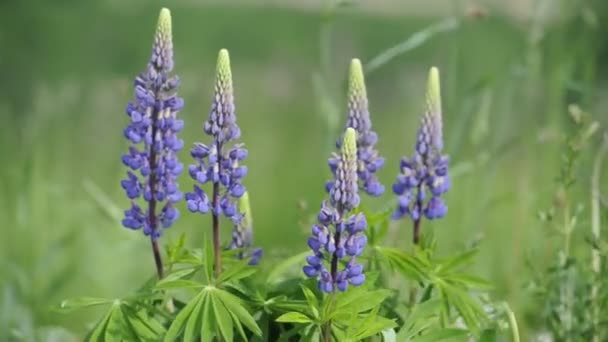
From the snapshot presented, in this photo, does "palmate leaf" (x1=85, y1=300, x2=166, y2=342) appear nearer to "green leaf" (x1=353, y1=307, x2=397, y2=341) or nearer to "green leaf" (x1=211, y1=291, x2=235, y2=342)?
"green leaf" (x1=211, y1=291, x2=235, y2=342)

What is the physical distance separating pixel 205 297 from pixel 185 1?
22.7ft

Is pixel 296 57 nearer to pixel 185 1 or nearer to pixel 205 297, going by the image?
pixel 185 1

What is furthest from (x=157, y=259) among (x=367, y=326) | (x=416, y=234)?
(x=416, y=234)

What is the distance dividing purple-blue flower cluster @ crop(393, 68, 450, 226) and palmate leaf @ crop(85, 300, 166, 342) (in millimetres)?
700

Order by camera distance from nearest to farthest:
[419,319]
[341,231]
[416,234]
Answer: [341,231], [419,319], [416,234]

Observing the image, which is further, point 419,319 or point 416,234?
point 416,234

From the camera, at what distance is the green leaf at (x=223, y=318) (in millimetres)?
2340

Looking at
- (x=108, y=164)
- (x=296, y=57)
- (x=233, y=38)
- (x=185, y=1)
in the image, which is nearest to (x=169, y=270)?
(x=108, y=164)

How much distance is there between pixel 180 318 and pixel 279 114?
474cm

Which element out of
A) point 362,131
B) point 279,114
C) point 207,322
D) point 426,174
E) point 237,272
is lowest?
point 207,322

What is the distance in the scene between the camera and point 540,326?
3918 millimetres

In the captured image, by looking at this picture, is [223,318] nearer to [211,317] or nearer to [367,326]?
[211,317]

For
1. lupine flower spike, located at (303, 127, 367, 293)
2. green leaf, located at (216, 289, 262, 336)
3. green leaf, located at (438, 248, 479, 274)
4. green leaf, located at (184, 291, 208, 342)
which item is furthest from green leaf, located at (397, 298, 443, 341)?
green leaf, located at (184, 291, 208, 342)

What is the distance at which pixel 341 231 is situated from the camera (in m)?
2.34
